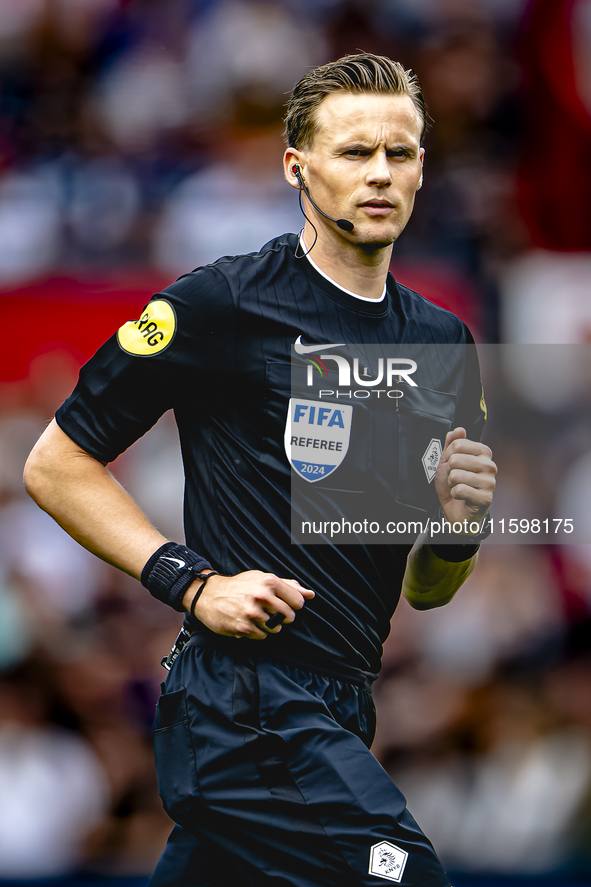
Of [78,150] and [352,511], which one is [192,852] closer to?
[352,511]

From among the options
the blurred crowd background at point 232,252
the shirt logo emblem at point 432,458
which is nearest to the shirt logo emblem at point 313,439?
the shirt logo emblem at point 432,458

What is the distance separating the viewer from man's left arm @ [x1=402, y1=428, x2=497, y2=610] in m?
2.31

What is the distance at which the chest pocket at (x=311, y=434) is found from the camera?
91.2 inches

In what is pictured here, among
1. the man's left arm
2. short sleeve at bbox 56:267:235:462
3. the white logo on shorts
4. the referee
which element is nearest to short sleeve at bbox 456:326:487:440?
the referee

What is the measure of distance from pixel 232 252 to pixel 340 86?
3.31 meters

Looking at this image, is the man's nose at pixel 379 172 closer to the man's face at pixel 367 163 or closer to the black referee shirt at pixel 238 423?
the man's face at pixel 367 163

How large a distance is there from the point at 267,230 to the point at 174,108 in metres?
1.08

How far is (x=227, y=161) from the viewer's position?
239 inches

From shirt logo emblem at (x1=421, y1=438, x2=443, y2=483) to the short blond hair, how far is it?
79cm

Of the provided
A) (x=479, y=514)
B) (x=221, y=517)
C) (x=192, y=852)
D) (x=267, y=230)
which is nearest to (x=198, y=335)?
(x=221, y=517)

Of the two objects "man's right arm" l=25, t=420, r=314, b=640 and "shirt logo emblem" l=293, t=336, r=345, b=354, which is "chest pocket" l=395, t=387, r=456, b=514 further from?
Answer: "man's right arm" l=25, t=420, r=314, b=640

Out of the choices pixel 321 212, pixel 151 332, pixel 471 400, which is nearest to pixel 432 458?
pixel 471 400

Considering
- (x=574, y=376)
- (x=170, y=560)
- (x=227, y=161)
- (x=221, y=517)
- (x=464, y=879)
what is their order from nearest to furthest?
1. (x=170, y=560)
2. (x=221, y=517)
3. (x=464, y=879)
4. (x=574, y=376)
5. (x=227, y=161)

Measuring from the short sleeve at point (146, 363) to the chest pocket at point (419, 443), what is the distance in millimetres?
467
